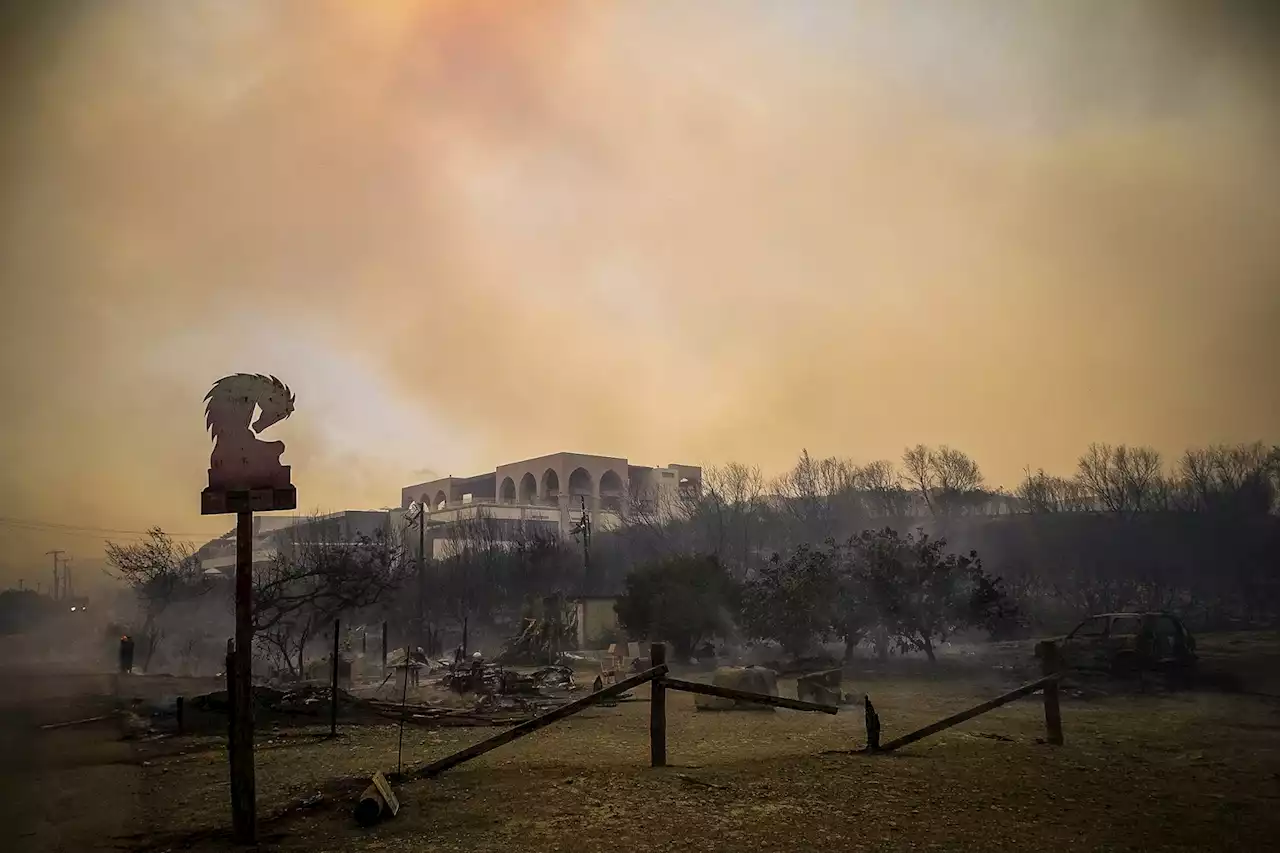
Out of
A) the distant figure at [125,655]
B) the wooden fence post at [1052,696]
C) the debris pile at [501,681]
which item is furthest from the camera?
the distant figure at [125,655]

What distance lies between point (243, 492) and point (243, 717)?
5.66 ft

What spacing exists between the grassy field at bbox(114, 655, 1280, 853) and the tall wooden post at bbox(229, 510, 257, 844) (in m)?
0.22

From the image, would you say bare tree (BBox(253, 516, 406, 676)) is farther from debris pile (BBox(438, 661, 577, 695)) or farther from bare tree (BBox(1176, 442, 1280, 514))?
bare tree (BBox(1176, 442, 1280, 514))

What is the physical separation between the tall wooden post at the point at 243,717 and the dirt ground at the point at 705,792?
0.74 ft

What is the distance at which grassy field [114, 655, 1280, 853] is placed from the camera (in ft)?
19.4

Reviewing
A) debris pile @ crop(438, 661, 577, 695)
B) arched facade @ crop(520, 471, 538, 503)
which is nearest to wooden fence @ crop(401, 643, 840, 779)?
debris pile @ crop(438, 661, 577, 695)

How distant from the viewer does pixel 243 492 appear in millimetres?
6328

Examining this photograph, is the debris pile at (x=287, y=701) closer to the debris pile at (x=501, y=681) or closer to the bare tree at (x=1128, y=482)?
the debris pile at (x=501, y=681)

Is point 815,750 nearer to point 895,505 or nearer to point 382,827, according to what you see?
point 382,827

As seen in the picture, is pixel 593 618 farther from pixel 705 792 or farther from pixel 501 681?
pixel 705 792

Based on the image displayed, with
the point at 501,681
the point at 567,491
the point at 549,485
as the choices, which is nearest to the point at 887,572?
the point at 501,681

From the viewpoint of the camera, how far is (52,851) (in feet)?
19.6

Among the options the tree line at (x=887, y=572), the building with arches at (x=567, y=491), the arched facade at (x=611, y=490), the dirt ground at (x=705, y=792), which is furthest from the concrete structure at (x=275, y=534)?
the dirt ground at (x=705, y=792)

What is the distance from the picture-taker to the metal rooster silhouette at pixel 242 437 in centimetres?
643
